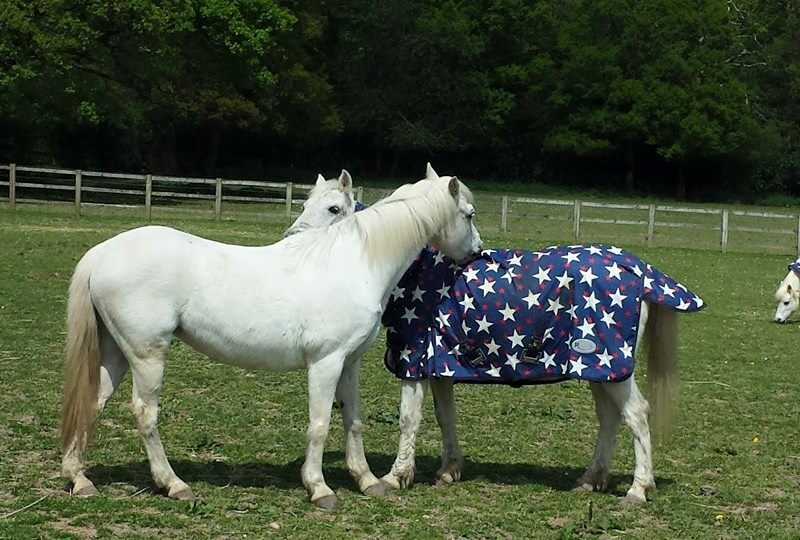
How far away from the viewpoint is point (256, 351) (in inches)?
231

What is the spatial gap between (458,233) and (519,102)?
181 feet

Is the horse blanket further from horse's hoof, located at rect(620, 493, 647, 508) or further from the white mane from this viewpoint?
horse's hoof, located at rect(620, 493, 647, 508)

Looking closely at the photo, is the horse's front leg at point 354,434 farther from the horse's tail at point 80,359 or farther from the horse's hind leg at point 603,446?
the horse's tail at point 80,359

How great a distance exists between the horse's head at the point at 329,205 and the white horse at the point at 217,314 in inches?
58.3

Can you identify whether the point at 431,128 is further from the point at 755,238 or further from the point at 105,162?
the point at 755,238

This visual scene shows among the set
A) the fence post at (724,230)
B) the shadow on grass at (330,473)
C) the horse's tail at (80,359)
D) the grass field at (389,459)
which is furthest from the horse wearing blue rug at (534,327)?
the fence post at (724,230)

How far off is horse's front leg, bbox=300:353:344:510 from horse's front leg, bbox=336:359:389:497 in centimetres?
33

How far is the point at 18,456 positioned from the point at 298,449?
1.82 m

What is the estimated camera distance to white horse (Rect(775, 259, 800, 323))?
15.0 m

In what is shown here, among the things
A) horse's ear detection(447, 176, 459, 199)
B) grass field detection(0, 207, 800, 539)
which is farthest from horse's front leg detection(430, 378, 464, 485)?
horse's ear detection(447, 176, 459, 199)

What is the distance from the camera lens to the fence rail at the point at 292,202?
28.4 metres

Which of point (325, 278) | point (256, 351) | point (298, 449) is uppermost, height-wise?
point (325, 278)

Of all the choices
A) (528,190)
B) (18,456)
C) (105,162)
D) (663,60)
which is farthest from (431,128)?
(18,456)

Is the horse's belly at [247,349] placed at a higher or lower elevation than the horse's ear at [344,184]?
lower
